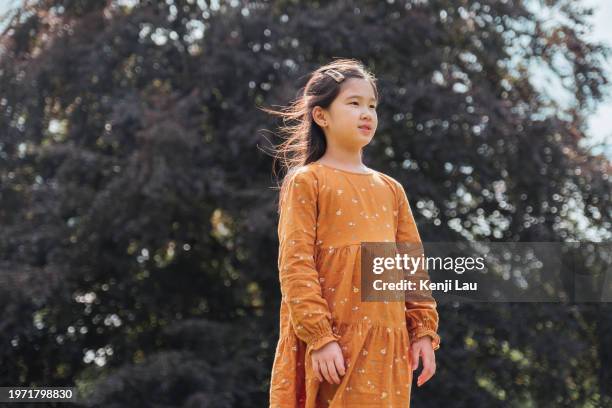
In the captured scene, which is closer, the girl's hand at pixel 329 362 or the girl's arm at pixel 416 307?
the girl's hand at pixel 329 362

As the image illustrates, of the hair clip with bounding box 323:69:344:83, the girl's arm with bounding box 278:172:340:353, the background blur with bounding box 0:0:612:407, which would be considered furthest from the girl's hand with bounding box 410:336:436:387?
the background blur with bounding box 0:0:612:407

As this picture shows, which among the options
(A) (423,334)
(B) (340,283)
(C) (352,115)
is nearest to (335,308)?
(B) (340,283)

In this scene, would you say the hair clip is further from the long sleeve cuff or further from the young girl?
the long sleeve cuff

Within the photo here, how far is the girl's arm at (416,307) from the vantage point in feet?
8.36

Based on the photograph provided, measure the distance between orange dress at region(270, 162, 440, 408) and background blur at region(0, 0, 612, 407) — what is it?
3548 millimetres

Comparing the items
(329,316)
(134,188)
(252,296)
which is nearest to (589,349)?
(252,296)

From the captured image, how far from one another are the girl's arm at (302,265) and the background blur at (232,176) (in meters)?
3.58

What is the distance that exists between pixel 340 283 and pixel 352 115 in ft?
1.54

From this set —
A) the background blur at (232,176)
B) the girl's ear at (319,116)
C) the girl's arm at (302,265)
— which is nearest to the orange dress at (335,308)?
the girl's arm at (302,265)

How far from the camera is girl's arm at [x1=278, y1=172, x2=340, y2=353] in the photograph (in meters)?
2.31

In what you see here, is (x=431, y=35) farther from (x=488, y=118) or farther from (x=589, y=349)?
(x=589, y=349)

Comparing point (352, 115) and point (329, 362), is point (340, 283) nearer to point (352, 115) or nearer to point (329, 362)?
point (329, 362)

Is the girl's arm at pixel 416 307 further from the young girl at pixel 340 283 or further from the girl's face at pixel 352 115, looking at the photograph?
the girl's face at pixel 352 115

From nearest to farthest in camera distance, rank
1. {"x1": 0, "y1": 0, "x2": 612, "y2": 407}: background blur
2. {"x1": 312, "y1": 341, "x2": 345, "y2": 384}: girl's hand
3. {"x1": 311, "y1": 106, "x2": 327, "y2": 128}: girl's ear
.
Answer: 1. {"x1": 312, "y1": 341, "x2": 345, "y2": 384}: girl's hand
2. {"x1": 311, "y1": 106, "x2": 327, "y2": 128}: girl's ear
3. {"x1": 0, "y1": 0, "x2": 612, "y2": 407}: background blur
